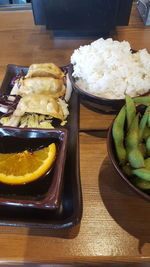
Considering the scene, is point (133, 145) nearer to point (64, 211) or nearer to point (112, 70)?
point (64, 211)

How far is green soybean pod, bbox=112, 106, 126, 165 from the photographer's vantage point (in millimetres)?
553

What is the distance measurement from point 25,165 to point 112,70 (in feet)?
1.60

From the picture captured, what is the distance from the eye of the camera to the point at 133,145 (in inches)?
21.9

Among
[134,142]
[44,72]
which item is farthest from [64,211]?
[44,72]

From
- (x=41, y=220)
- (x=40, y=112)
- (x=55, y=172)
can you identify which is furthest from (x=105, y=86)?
(x=41, y=220)

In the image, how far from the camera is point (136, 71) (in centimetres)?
81

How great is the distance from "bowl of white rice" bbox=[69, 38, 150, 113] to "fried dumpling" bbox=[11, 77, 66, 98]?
11cm

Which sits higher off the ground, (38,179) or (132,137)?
(132,137)

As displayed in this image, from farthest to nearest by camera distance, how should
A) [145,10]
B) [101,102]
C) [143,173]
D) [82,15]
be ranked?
[145,10], [82,15], [101,102], [143,173]

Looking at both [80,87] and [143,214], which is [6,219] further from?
[80,87]

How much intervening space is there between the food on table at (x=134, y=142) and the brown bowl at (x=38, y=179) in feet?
0.54

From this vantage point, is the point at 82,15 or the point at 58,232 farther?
the point at 82,15

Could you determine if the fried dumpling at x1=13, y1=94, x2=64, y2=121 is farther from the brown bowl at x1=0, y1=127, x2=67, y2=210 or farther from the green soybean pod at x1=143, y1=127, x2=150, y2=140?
the green soybean pod at x1=143, y1=127, x2=150, y2=140

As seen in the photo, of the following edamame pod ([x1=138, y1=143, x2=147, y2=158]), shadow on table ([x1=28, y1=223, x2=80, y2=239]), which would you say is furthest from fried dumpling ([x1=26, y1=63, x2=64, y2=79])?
shadow on table ([x1=28, y1=223, x2=80, y2=239])
